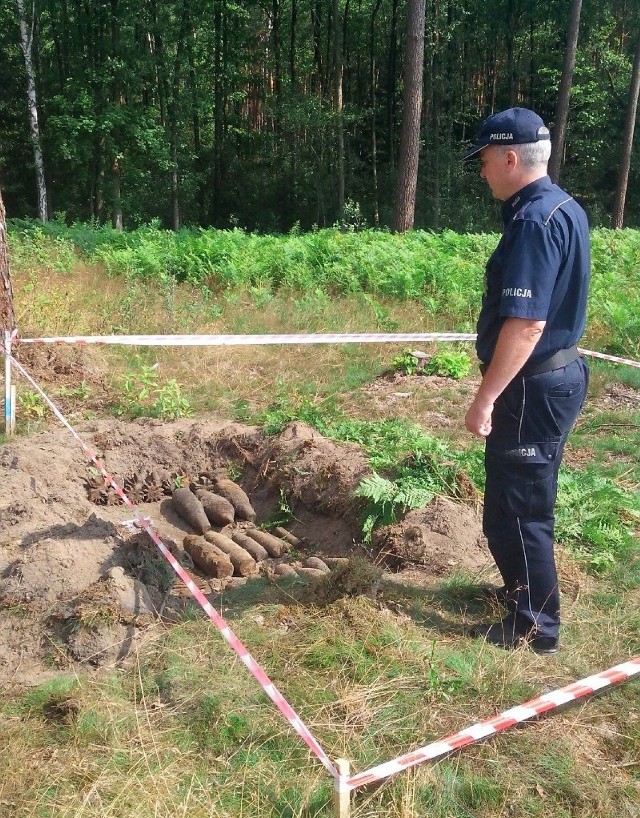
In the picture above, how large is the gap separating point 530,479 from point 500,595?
36.2 inches

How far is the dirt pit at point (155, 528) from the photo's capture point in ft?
12.3

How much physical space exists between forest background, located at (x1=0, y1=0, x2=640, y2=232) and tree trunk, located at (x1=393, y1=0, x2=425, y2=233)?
10237mm

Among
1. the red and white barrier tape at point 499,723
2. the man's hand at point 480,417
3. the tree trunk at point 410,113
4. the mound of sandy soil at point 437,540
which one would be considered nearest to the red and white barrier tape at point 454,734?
the red and white barrier tape at point 499,723

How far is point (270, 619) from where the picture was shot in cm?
377

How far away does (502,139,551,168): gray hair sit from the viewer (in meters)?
3.15

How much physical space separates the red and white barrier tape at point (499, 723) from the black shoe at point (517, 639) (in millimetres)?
279

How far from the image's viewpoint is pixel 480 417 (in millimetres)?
3145

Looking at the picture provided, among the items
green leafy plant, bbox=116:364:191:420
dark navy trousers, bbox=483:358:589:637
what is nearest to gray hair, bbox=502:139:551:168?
dark navy trousers, bbox=483:358:589:637

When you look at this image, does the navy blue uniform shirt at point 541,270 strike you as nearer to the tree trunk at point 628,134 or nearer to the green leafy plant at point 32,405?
the green leafy plant at point 32,405

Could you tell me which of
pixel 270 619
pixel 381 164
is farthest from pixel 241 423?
pixel 381 164

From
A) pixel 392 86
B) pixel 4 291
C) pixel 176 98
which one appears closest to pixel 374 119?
pixel 392 86

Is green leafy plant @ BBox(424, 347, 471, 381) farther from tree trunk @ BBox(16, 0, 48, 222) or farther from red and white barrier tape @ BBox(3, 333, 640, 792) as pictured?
tree trunk @ BBox(16, 0, 48, 222)

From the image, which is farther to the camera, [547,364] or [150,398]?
[150,398]

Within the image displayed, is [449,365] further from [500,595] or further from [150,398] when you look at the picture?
[500,595]
